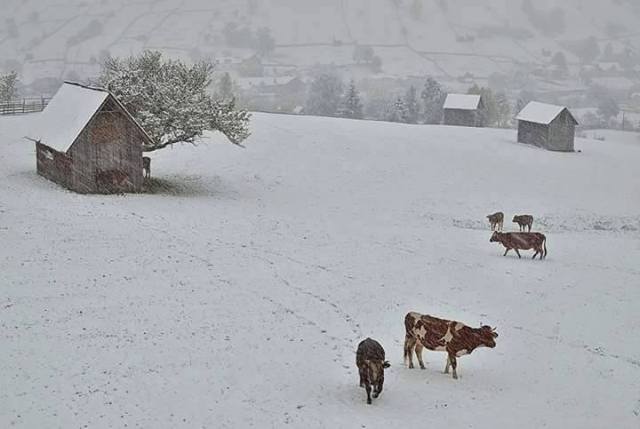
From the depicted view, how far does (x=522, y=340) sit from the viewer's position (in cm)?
2505

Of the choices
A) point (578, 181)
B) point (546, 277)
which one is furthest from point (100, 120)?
point (578, 181)

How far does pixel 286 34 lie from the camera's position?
627 ft

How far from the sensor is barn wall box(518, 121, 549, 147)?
73500mm

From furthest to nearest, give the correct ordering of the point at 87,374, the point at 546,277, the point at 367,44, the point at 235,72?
the point at 367,44, the point at 235,72, the point at 546,277, the point at 87,374

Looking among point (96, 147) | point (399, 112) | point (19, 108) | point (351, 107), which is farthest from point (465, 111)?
point (96, 147)

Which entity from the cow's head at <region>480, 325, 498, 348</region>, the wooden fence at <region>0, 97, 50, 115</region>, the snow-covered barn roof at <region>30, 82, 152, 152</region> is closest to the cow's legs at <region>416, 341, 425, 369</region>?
the cow's head at <region>480, 325, 498, 348</region>

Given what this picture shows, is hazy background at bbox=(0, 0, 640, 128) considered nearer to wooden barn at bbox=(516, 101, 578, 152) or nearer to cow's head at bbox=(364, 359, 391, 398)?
wooden barn at bbox=(516, 101, 578, 152)

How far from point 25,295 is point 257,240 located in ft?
43.7

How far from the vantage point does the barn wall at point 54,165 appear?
42.4 m

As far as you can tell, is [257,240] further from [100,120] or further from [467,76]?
[467,76]

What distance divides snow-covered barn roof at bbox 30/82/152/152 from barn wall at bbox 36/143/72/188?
633 mm

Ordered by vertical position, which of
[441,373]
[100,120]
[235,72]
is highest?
[235,72]

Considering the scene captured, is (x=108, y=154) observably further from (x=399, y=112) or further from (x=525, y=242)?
(x=399, y=112)

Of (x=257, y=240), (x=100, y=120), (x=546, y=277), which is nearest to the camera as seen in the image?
(x=546, y=277)
